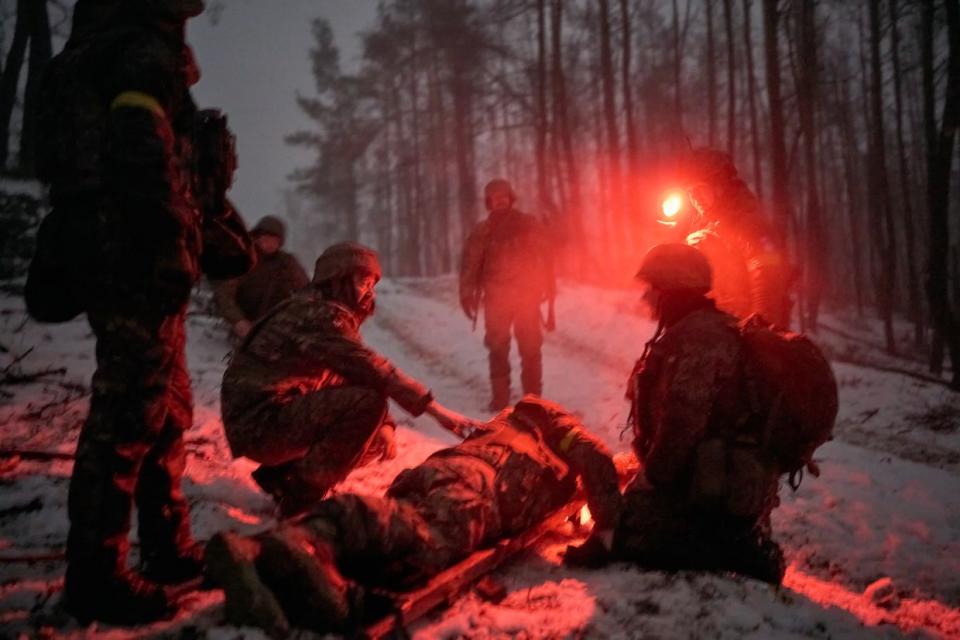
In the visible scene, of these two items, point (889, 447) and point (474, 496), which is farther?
point (889, 447)

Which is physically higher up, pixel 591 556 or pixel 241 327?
pixel 241 327

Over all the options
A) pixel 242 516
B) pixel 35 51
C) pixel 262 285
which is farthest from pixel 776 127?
pixel 35 51

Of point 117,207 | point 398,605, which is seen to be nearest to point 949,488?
point 398,605

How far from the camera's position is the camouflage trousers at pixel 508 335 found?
7391 millimetres

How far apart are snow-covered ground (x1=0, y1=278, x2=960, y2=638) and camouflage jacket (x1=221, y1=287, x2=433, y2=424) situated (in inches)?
33.5

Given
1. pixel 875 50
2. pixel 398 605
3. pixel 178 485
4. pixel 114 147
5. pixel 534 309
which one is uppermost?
pixel 875 50

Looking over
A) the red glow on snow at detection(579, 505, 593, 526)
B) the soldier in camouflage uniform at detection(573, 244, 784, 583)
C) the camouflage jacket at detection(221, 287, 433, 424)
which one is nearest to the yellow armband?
the camouflage jacket at detection(221, 287, 433, 424)

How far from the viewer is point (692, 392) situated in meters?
3.30

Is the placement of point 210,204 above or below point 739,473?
above

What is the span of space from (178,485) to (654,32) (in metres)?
31.0

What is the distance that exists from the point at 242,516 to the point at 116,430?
5.01 feet

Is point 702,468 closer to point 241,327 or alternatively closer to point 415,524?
point 415,524

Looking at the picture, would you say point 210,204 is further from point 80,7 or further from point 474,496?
point 474,496

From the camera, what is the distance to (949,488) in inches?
218
